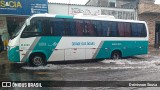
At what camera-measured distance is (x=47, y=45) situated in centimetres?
1386

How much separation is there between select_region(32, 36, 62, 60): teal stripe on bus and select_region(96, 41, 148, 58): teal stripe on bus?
3.12 meters

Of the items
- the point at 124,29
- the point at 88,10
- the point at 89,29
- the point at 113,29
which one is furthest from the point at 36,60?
the point at 88,10

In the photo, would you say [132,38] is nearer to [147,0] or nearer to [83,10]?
[83,10]

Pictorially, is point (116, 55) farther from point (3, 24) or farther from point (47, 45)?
point (3, 24)

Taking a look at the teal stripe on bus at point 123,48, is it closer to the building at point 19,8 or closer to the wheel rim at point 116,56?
→ the wheel rim at point 116,56

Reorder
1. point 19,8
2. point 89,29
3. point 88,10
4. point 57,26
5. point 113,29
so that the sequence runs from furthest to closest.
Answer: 1. point 88,10
2. point 19,8
3. point 113,29
4. point 89,29
5. point 57,26

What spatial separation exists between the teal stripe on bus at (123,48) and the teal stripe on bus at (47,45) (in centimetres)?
312

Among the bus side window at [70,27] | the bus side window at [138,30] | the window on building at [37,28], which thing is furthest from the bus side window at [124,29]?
the window on building at [37,28]

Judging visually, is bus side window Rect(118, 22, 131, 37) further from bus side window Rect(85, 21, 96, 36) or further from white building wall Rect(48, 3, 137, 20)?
white building wall Rect(48, 3, 137, 20)

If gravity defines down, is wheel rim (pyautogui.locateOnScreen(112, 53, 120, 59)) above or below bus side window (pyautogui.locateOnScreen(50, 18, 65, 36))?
below

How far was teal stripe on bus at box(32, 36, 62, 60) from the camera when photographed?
13602 mm

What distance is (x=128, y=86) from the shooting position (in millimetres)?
8891

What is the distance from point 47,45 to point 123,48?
18.3 ft

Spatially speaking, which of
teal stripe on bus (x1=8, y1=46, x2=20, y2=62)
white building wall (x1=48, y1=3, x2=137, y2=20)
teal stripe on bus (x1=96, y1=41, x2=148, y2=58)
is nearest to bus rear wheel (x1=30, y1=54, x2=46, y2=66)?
teal stripe on bus (x1=8, y1=46, x2=20, y2=62)
